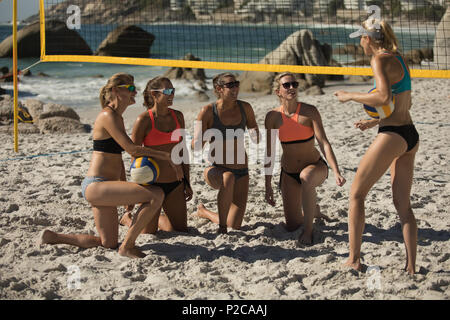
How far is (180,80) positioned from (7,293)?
13.2 meters

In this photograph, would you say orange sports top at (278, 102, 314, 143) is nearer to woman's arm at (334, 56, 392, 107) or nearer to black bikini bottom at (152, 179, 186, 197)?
black bikini bottom at (152, 179, 186, 197)

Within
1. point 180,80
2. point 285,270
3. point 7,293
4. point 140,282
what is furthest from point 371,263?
point 180,80

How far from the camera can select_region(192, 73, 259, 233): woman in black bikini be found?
3643 mm

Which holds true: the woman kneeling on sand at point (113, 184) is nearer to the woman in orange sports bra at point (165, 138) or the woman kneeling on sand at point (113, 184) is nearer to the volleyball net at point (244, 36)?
the woman in orange sports bra at point (165, 138)

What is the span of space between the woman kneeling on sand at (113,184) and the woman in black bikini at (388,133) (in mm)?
1121

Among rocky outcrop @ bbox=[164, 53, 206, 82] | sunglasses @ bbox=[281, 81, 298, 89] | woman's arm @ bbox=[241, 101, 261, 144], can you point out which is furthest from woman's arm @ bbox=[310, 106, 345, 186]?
rocky outcrop @ bbox=[164, 53, 206, 82]

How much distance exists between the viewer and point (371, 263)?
3141 mm

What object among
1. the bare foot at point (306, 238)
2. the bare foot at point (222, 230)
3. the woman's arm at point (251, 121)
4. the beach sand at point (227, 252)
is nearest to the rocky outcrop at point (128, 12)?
the beach sand at point (227, 252)

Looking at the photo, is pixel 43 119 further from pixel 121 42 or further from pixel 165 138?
pixel 121 42

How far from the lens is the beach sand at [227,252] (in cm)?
281

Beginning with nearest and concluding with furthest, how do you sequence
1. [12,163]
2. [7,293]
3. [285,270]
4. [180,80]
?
[7,293] < [285,270] < [12,163] < [180,80]

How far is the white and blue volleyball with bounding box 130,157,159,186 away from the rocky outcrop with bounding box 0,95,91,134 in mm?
4240

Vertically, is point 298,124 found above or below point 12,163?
above

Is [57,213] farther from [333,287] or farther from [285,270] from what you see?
[333,287]
